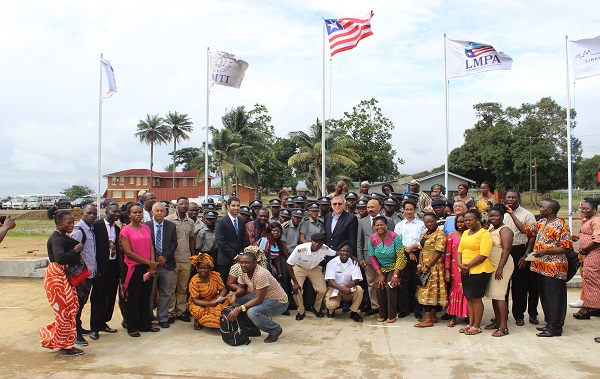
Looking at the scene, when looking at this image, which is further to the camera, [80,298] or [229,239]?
[229,239]

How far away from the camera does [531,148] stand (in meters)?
45.2

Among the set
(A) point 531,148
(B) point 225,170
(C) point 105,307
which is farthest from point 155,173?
(C) point 105,307

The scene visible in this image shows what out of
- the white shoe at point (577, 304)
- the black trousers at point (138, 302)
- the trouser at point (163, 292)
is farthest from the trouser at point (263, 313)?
the white shoe at point (577, 304)

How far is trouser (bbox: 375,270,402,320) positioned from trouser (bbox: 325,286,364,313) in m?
0.29

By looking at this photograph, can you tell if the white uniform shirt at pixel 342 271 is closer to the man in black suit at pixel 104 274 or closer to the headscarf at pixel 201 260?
the headscarf at pixel 201 260

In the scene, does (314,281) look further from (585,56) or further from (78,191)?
(78,191)

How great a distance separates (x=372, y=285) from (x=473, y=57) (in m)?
8.77

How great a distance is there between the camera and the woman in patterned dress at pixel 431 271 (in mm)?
6785

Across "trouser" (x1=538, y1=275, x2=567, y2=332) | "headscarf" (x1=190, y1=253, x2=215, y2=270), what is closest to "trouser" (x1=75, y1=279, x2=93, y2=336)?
"headscarf" (x1=190, y1=253, x2=215, y2=270)

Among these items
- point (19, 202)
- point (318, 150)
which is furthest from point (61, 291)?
point (19, 202)

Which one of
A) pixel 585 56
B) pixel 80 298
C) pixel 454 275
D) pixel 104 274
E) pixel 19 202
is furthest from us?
pixel 19 202

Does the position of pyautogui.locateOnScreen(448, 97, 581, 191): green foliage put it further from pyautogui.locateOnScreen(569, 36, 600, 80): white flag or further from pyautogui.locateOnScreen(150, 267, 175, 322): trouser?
pyautogui.locateOnScreen(150, 267, 175, 322): trouser

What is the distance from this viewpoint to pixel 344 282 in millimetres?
7309

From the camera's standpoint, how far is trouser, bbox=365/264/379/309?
293 inches
